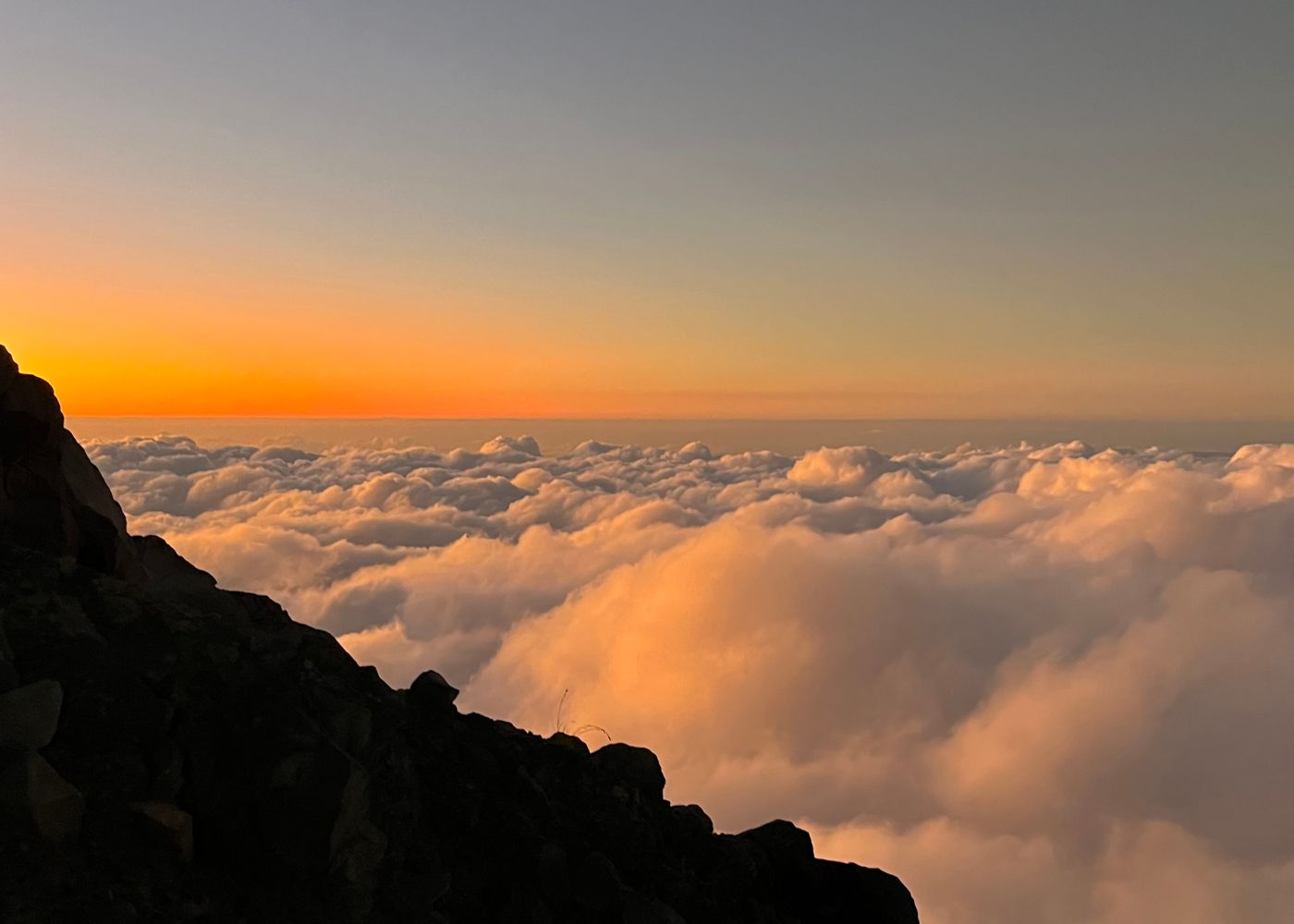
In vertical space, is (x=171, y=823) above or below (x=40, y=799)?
below

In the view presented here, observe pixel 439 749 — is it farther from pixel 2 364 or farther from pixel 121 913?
pixel 2 364

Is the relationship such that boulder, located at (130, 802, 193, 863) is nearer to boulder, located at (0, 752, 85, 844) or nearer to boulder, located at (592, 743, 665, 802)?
boulder, located at (0, 752, 85, 844)

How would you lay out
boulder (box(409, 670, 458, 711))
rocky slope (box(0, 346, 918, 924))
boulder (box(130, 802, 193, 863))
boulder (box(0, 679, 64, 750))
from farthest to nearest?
boulder (box(409, 670, 458, 711))
boulder (box(130, 802, 193, 863))
rocky slope (box(0, 346, 918, 924))
boulder (box(0, 679, 64, 750))

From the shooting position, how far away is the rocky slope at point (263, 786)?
41.1 ft

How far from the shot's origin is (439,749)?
18828mm

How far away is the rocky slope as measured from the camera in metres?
12.5

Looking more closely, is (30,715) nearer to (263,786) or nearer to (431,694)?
(263,786)

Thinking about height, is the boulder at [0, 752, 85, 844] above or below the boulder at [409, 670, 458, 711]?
above

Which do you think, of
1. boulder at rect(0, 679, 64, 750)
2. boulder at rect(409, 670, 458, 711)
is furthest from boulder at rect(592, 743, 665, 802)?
boulder at rect(0, 679, 64, 750)

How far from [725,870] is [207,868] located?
1261cm

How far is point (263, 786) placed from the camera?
14.2 metres

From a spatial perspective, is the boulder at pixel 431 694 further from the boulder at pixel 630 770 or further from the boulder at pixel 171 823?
the boulder at pixel 171 823

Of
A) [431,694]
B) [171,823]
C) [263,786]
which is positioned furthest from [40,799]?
[431,694]

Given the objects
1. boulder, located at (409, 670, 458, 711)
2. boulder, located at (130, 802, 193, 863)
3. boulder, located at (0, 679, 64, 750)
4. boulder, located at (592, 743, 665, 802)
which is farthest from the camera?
boulder, located at (592, 743, 665, 802)
